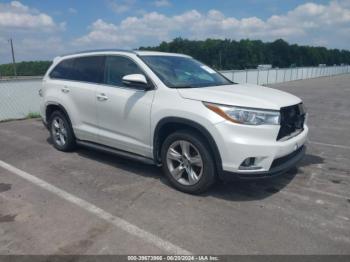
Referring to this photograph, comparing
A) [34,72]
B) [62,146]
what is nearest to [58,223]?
[62,146]

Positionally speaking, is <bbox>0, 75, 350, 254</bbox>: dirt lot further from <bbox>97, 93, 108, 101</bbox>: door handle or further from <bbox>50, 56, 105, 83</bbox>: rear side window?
<bbox>50, 56, 105, 83</bbox>: rear side window

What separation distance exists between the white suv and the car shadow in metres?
0.35

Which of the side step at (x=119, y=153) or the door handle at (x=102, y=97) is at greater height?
the door handle at (x=102, y=97)

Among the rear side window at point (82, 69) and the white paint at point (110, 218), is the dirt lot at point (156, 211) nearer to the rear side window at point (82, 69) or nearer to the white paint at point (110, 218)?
the white paint at point (110, 218)

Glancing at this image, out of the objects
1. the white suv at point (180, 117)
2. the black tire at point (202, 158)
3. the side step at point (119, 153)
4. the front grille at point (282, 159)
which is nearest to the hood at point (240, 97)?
the white suv at point (180, 117)

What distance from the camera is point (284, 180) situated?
4512mm

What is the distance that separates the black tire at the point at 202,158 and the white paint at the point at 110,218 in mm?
969

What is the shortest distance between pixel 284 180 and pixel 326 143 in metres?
2.81

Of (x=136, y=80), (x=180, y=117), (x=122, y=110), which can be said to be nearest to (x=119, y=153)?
(x=122, y=110)

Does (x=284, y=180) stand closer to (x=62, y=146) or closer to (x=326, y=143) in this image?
(x=326, y=143)

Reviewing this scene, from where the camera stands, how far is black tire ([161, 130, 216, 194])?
376cm

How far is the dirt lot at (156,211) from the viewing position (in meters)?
2.98

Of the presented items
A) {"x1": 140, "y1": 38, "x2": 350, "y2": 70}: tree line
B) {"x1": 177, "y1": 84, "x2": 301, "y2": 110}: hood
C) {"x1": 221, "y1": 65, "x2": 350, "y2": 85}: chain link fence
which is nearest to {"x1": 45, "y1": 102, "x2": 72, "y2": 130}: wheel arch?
{"x1": 177, "y1": 84, "x2": 301, "y2": 110}: hood

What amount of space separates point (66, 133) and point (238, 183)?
10.6 ft
